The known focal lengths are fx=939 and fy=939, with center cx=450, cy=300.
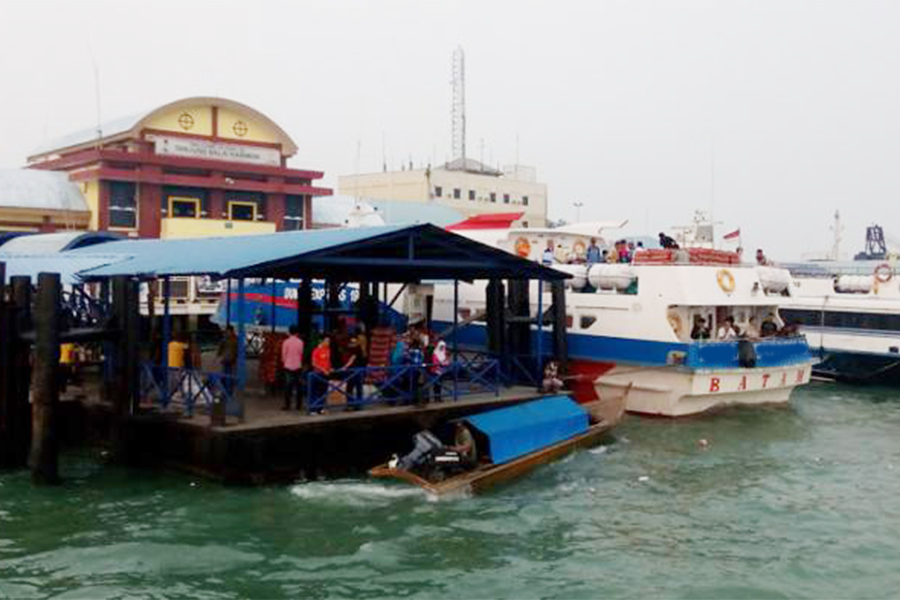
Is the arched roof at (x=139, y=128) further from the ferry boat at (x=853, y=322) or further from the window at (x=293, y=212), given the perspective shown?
the ferry boat at (x=853, y=322)

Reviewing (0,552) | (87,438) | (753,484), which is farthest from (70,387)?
(753,484)

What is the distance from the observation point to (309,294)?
21.2m

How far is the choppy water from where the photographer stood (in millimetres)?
11289

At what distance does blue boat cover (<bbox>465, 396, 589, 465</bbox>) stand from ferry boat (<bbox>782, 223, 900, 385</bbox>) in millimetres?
13806

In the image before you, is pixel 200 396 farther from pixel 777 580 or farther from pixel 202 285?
pixel 202 285

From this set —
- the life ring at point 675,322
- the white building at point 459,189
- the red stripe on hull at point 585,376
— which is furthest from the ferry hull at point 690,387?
the white building at point 459,189

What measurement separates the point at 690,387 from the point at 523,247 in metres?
7.65

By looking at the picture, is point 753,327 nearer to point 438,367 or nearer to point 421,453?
point 438,367

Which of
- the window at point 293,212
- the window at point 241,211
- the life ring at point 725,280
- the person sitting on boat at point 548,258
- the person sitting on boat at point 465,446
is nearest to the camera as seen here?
the person sitting on boat at point 465,446

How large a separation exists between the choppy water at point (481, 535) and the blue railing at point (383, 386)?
5.90 feet

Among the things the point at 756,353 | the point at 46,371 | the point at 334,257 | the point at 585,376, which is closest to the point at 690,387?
the point at 756,353

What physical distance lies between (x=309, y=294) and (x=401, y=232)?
524 centimetres

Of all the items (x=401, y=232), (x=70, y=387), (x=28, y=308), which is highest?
(x=401, y=232)

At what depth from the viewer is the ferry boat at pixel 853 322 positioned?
30.1 metres
